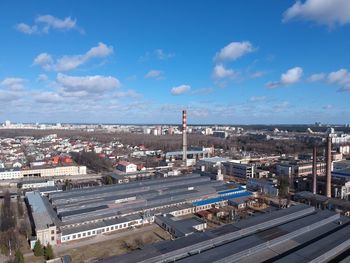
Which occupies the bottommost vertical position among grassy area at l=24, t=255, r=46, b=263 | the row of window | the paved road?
grassy area at l=24, t=255, r=46, b=263

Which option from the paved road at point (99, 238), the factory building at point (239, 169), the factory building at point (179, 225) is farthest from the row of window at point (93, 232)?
the factory building at point (239, 169)

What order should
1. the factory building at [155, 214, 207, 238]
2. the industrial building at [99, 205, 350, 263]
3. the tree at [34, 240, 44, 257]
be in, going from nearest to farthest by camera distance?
the industrial building at [99, 205, 350, 263]
the tree at [34, 240, 44, 257]
the factory building at [155, 214, 207, 238]

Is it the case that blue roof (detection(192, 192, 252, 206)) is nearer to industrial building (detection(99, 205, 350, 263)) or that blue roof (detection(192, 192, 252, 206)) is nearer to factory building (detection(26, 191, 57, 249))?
industrial building (detection(99, 205, 350, 263))

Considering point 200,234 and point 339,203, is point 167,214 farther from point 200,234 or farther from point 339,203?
point 339,203

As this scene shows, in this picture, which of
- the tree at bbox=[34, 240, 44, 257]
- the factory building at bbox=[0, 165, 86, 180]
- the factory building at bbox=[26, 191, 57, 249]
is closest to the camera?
the tree at bbox=[34, 240, 44, 257]

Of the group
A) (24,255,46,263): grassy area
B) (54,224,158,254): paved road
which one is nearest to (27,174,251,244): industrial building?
(54,224,158,254): paved road

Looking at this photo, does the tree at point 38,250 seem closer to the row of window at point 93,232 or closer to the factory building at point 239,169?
the row of window at point 93,232

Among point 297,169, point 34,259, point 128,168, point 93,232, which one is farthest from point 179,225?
point 297,169

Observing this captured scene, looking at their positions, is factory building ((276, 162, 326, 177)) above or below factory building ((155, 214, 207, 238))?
above

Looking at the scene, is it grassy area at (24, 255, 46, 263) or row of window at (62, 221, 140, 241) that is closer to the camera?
grassy area at (24, 255, 46, 263)
